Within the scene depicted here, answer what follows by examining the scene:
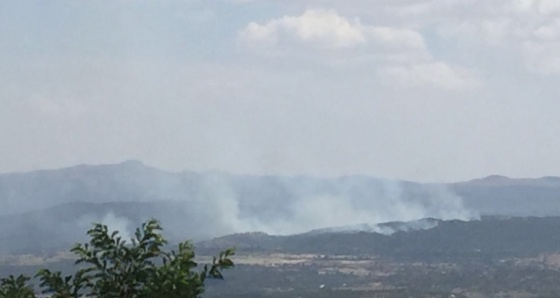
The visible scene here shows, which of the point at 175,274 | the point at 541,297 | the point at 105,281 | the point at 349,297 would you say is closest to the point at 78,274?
the point at 105,281

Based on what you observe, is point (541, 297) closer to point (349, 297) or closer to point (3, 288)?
point (349, 297)

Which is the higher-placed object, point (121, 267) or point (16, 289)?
point (121, 267)

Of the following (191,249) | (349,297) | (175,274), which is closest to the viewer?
(175,274)

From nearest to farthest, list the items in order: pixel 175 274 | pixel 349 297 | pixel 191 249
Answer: pixel 175 274
pixel 191 249
pixel 349 297

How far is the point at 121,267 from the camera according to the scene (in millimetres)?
21531

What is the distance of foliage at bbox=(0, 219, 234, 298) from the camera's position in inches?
832

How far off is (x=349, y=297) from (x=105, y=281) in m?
171

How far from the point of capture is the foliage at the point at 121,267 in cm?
2114

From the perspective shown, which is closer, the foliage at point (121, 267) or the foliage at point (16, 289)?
the foliage at point (121, 267)

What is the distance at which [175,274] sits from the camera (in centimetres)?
2066

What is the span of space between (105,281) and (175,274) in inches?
63.6

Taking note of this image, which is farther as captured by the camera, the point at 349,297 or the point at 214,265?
the point at 349,297

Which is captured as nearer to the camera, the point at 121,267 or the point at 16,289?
the point at 121,267

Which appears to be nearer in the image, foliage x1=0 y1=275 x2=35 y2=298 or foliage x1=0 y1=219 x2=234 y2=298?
foliage x1=0 y1=219 x2=234 y2=298
